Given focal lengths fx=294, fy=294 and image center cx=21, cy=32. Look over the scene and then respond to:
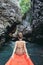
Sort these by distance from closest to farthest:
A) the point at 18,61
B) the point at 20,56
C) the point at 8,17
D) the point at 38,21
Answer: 1. the point at 18,61
2. the point at 20,56
3. the point at 8,17
4. the point at 38,21

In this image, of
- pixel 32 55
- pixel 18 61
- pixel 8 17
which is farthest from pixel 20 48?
pixel 8 17

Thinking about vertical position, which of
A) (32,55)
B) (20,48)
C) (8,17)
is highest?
(20,48)

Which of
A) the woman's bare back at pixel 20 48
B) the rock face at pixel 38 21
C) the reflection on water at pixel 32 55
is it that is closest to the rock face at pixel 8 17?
the reflection on water at pixel 32 55

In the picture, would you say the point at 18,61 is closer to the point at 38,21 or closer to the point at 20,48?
the point at 20,48

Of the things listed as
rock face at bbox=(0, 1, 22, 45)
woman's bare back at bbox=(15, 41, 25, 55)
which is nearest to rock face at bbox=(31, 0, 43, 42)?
rock face at bbox=(0, 1, 22, 45)

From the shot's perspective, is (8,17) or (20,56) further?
(8,17)

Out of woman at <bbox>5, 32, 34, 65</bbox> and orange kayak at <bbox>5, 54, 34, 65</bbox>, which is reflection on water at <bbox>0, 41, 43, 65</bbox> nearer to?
woman at <bbox>5, 32, 34, 65</bbox>

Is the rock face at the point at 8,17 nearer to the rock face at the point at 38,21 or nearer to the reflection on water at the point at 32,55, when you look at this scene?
the reflection on water at the point at 32,55

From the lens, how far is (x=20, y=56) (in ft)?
30.3

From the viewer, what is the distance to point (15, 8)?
1086 inches

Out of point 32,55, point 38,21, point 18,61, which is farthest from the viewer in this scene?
point 38,21

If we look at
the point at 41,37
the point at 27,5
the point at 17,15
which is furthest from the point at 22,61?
the point at 27,5

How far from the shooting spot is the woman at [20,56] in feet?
29.8

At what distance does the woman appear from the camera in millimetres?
9070
